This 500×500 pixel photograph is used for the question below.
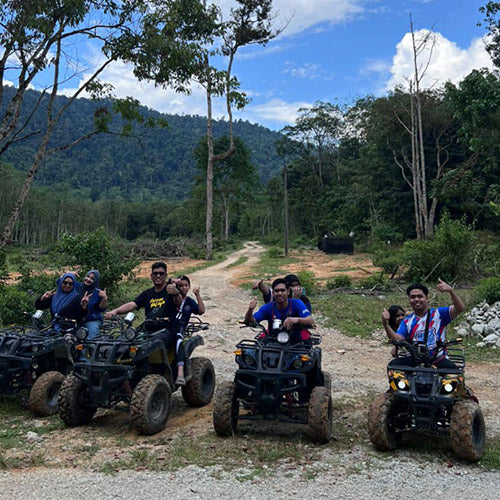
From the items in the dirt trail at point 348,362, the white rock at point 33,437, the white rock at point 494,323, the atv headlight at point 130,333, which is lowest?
the dirt trail at point 348,362

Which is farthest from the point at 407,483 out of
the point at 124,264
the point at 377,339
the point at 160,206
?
the point at 160,206

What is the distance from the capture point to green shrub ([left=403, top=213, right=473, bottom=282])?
59.5 feet

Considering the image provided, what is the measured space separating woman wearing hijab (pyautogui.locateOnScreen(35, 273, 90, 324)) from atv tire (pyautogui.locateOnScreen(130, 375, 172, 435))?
2.04 meters

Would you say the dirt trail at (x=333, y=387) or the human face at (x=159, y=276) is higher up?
the human face at (x=159, y=276)

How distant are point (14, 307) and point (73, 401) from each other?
24.9 ft

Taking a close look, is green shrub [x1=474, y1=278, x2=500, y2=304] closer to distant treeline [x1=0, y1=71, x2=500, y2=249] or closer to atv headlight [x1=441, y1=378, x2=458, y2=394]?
distant treeline [x1=0, y1=71, x2=500, y2=249]

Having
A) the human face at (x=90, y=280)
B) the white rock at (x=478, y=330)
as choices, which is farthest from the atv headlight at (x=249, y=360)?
the white rock at (x=478, y=330)

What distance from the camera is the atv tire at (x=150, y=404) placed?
18.6 feet

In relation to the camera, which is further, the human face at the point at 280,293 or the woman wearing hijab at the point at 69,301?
the woman wearing hijab at the point at 69,301

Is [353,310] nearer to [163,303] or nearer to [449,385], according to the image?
[163,303]

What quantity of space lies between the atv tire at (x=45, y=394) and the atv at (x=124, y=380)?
2.13 feet

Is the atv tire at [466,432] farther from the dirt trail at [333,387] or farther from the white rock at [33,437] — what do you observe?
the white rock at [33,437]

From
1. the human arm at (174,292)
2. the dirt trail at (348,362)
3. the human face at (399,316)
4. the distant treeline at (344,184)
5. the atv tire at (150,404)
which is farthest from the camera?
the distant treeline at (344,184)

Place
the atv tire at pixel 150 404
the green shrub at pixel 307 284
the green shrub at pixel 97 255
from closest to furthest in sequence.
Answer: the atv tire at pixel 150 404, the green shrub at pixel 97 255, the green shrub at pixel 307 284
